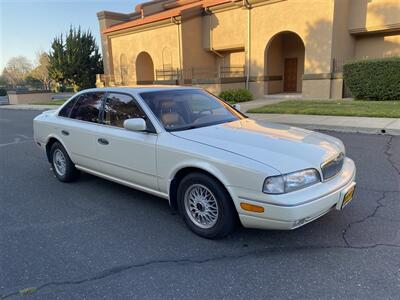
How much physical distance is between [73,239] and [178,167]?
1344 millimetres

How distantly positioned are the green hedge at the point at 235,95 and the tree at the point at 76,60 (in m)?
18.1

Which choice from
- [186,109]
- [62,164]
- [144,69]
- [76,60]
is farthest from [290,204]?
[76,60]

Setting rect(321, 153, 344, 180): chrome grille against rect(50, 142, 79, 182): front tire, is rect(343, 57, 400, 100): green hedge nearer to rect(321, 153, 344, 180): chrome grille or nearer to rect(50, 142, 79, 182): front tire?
rect(321, 153, 344, 180): chrome grille

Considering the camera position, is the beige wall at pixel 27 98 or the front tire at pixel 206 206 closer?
the front tire at pixel 206 206

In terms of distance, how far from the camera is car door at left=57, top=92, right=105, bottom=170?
15.2ft

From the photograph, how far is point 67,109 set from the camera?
527 cm

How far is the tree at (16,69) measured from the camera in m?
80.0

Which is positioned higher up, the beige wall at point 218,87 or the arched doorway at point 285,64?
the arched doorway at point 285,64

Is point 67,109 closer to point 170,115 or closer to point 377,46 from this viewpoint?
point 170,115

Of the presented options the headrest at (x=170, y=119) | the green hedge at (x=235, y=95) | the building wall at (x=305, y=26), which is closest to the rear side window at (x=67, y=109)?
the headrest at (x=170, y=119)

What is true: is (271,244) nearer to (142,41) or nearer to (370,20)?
(370,20)

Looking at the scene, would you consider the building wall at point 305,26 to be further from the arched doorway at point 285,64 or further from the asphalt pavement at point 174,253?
the asphalt pavement at point 174,253

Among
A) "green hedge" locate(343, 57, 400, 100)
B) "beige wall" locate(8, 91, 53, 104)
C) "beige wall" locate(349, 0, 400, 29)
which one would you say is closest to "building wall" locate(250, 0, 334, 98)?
"green hedge" locate(343, 57, 400, 100)

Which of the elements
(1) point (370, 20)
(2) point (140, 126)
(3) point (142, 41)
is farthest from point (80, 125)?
(3) point (142, 41)
